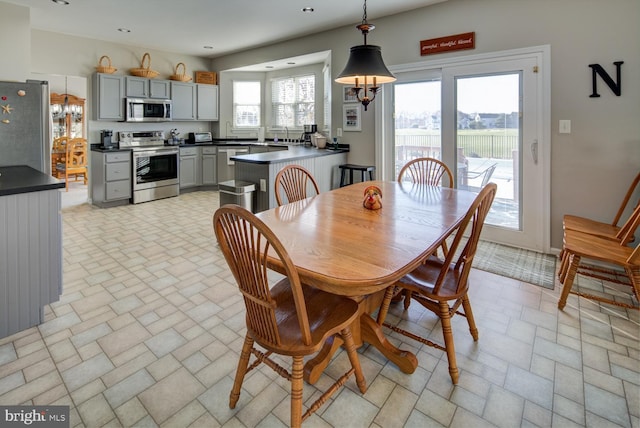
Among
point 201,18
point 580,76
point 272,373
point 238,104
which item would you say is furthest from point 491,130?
point 238,104

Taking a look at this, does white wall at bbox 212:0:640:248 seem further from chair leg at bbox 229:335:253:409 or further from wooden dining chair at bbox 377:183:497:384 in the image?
chair leg at bbox 229:335:253:409

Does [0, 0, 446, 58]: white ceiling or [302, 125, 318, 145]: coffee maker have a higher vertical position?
[0, 0, 446, 58]: white ceiling

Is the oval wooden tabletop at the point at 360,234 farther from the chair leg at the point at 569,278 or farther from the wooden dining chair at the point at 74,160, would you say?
the wooden dining chair at the point at 74,160

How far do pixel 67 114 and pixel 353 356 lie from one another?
956 centimetres

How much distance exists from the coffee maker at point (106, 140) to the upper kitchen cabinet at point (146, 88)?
72 cm

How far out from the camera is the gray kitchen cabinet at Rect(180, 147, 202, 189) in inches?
256

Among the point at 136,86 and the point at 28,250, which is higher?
the point at 136,86

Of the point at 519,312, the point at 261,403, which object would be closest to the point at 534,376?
the point at 519,312

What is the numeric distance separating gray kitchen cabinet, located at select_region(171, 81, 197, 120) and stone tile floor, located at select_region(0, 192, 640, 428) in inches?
173

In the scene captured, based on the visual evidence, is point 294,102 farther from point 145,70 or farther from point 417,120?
point 417,120

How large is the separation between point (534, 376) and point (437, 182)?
1.83m

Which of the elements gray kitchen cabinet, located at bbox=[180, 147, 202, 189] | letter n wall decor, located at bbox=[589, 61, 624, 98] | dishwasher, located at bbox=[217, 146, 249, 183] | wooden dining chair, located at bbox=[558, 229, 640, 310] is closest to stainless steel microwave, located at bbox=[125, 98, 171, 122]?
gray kitchen cabinet, located at bbox=[180, 147, 202, 189]

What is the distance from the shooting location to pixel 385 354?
73.2 inches

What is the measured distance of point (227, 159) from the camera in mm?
6836
